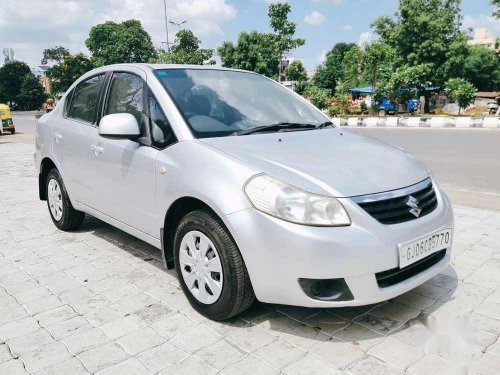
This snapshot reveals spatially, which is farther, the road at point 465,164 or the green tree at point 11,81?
the green tree at point 11,81

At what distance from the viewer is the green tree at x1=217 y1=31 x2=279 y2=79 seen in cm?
4619

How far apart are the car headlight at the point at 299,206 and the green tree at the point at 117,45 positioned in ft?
212

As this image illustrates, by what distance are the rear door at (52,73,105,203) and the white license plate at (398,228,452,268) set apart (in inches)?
110

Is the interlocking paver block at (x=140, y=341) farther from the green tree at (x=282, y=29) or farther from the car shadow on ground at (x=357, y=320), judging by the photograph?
the green tree at (x=282, y=29)

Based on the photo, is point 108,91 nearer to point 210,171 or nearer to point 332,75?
point 210,171

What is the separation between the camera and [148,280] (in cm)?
353

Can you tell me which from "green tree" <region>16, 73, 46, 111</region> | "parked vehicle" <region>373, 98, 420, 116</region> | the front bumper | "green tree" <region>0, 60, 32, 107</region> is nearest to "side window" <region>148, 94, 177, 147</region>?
the front bumper

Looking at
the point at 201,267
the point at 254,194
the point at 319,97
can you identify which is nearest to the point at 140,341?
the point at 201,267

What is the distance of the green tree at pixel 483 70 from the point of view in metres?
48.6

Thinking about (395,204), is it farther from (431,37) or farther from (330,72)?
(330,72)

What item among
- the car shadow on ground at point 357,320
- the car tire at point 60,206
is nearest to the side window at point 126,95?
the car tire at point 60,206

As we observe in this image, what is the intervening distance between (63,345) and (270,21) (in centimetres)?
4262

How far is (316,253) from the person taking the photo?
91.1 inches

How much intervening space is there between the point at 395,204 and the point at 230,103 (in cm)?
150
